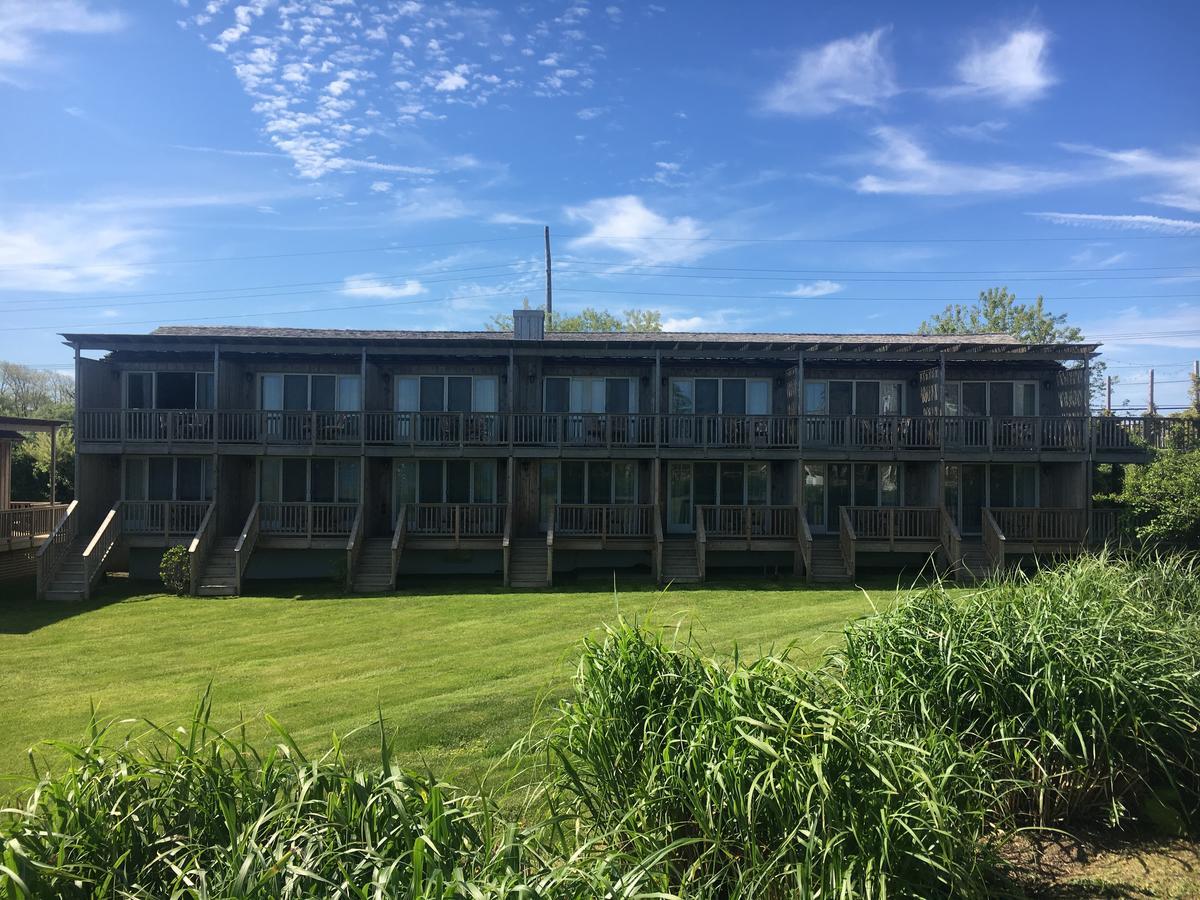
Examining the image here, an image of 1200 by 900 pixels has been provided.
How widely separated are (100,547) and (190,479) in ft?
11.3

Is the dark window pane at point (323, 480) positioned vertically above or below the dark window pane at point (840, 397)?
below

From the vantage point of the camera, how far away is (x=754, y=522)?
20.5m

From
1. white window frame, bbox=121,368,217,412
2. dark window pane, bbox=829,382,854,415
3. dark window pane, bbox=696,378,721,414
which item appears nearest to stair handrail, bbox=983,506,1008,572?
dark window pane, bbox=829,382,854,415

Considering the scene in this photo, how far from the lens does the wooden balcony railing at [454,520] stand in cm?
2014

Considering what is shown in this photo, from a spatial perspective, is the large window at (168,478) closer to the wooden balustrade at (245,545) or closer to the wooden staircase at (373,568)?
the wooden balustrade at (245,545)

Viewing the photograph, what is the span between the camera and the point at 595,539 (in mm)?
20234

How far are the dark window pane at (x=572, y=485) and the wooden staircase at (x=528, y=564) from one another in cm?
179

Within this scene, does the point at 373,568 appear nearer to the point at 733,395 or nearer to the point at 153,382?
the point at 153,382

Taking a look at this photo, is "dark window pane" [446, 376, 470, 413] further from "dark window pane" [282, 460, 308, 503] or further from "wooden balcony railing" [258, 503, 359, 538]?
"dark window pane" [282, 460, 308, 503]

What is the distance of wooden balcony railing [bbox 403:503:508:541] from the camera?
66.1 ft

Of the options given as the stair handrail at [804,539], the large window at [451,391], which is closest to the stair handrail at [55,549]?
the large window at [451,391]

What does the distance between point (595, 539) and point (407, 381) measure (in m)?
7.56

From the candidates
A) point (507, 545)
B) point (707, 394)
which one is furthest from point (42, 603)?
point (707, 394)

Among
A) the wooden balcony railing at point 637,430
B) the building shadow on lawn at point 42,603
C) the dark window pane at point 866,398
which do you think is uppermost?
the dark window pane at point 866,398
